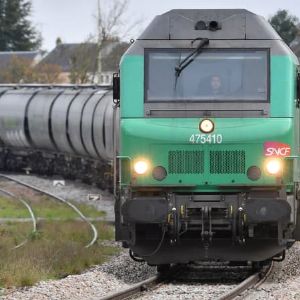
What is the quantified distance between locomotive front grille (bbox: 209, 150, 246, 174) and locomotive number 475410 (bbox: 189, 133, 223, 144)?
0.15 meters

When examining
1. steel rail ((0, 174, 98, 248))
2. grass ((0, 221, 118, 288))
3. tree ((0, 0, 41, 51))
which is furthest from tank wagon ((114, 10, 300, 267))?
tree ((0, 0, 41, 51))

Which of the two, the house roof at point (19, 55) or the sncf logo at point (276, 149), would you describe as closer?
the sncf logo at point (276, 149)

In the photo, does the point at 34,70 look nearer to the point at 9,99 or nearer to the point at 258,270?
the point at 9,99

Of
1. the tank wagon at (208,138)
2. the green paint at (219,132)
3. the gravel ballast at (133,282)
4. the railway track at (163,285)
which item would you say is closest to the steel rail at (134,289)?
the railway track at (163,285)

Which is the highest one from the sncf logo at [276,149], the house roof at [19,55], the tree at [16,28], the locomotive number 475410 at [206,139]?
the tree at [16,28]

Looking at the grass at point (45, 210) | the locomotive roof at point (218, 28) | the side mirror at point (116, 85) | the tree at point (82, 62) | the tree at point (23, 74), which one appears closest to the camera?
the locomotive roof at point (218, 28)

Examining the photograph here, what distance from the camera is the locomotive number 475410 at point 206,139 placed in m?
11.4

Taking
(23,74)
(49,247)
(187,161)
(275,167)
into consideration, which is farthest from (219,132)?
(23,74)

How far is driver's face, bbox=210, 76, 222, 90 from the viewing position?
11.7 meters

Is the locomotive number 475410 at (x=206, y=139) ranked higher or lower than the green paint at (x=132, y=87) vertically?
lower

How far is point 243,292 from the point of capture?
11195 millimetres

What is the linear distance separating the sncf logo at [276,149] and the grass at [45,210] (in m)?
12.1

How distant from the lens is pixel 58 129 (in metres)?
33.1

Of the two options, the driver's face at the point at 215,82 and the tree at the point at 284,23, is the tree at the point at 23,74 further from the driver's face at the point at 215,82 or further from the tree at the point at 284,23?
the driver's face at the point at 215,82
